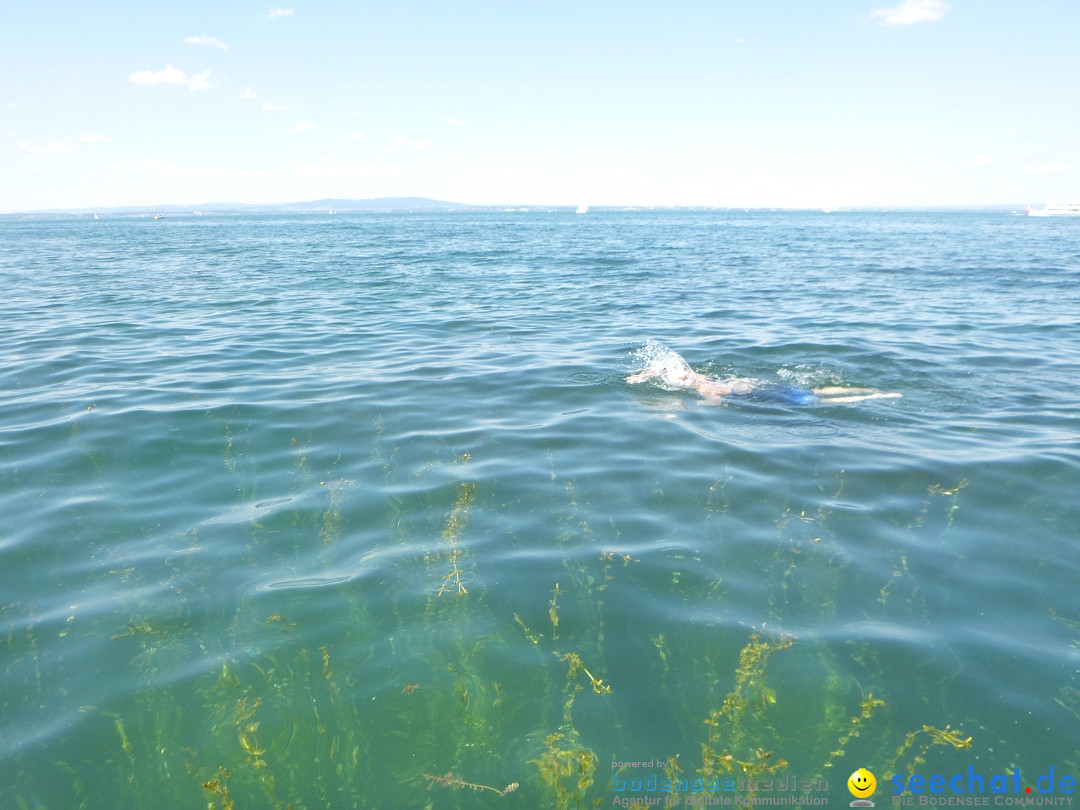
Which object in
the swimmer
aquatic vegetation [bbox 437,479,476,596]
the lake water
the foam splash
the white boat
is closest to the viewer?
the lake water

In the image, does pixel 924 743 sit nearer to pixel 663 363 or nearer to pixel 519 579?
pixel 519 579

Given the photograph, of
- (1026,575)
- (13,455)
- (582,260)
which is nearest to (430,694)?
(1026,575)

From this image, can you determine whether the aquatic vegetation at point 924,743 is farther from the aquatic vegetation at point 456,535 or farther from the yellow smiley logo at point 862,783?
the aquatic vegetation at point 456,535

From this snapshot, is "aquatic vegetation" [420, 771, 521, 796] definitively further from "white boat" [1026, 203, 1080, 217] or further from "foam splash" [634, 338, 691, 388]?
"white boat" [1026, 203, 1080, 217]

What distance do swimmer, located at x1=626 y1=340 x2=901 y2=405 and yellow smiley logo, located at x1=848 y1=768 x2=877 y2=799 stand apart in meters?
6.65

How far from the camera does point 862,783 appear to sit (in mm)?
3631

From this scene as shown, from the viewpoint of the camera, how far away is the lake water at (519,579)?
3.82 m

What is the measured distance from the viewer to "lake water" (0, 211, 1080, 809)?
3.82 m

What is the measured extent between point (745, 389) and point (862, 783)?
7.27 m

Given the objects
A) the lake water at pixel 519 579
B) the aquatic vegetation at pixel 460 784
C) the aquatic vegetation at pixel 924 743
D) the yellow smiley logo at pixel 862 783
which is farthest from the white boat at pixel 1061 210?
the aquatic vegetation at pixel 460 784

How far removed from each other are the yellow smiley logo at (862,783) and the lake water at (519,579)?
51 mm

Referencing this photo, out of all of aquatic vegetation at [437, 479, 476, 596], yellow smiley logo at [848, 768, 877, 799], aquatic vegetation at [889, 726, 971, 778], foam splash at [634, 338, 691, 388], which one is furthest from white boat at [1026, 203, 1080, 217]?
yellow smiley logo at [848, 768, 877, 799]

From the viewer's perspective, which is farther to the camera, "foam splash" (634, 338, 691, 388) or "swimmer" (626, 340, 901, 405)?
"foam splash" (634, 338, 691, 388)

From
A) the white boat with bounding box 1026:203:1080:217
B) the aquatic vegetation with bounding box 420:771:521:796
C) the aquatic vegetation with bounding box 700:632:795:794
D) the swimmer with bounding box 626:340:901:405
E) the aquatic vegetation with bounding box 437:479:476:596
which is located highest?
the white boat with bounding box 1026:203:1080:217
